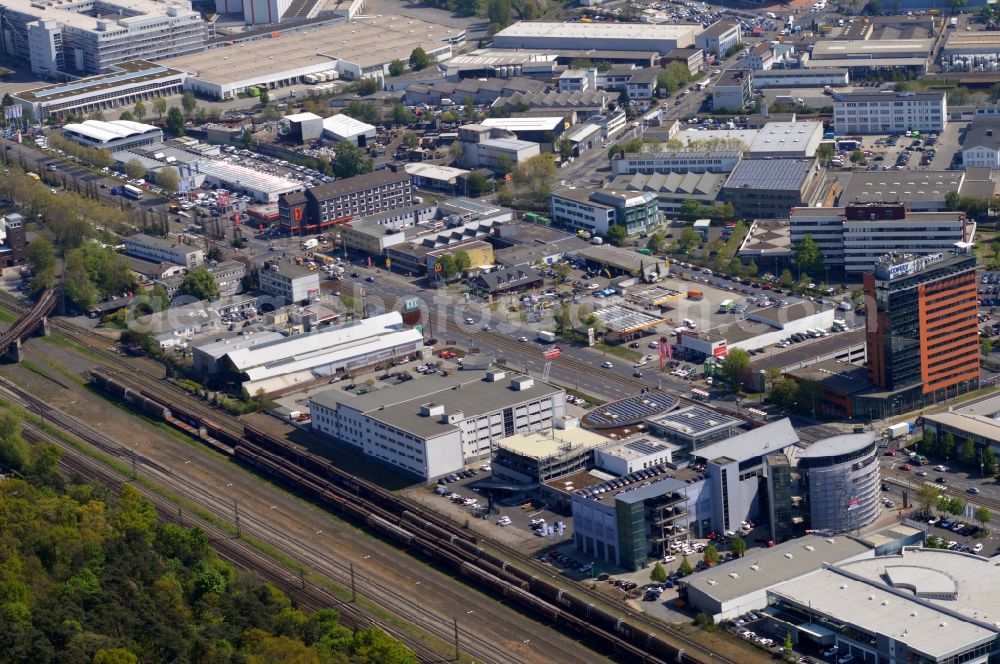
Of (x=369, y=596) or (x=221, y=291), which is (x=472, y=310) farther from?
(x=369, y=596)

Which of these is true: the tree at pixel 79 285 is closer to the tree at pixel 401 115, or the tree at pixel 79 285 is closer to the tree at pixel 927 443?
the tree at pixel 401 115

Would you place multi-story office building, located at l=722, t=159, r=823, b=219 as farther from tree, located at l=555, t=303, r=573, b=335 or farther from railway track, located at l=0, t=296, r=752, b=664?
railway track, located at l=0, t=296, r=752, b=664

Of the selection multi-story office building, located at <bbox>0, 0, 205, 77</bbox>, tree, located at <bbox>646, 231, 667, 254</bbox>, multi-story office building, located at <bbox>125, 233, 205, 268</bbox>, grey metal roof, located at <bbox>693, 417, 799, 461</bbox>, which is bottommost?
grey metal roof, located at <bbox>693, 417, 799, 461</bbox>

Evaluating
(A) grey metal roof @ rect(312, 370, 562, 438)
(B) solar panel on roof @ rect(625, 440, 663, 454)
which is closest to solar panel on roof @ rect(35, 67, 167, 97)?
(A) grey metal roof @ rect(312, 370, 562, 438)

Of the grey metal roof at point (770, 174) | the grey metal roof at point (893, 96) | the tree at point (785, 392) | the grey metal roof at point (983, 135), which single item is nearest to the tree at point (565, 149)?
the grey metal roof at point (770, 174)

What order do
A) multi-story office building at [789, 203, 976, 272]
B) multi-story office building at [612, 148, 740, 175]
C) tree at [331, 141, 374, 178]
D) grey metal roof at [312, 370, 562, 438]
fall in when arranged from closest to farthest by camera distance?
grey metal roof at [312, 370, 562, 438] → multi-story office building at [789, 203, 976, 272] → multi-story office building at [612, 148, 740, 175] → tree at [331, 141, 374, 178]

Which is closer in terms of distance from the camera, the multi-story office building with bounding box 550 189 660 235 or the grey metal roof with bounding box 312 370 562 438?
the grey metal roof with bounding box 312 370 562 438

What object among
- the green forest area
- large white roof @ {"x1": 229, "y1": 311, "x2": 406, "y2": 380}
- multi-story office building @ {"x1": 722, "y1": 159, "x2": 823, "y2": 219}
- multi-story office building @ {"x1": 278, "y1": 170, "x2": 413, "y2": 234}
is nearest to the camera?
the green forest area
